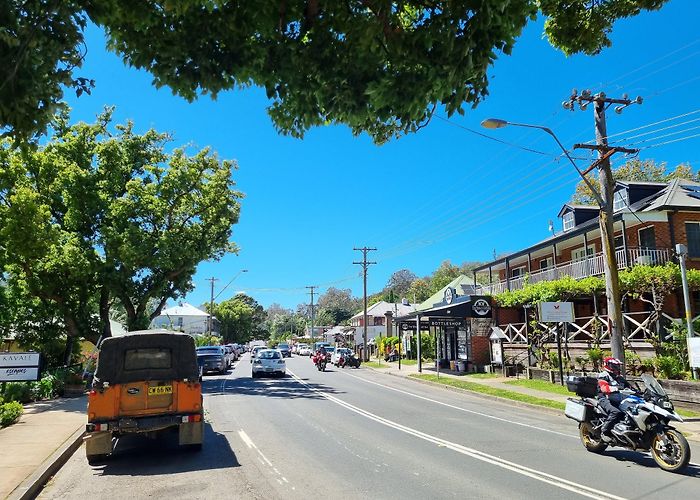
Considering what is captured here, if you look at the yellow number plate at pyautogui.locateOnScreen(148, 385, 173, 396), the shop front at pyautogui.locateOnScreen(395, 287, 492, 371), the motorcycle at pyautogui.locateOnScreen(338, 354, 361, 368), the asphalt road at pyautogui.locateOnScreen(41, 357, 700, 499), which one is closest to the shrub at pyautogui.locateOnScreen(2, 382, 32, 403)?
the asphalt road at pyautogui.locateOnScreen(41, 357, 700, 499)

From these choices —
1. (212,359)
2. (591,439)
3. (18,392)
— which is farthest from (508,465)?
(212,359)

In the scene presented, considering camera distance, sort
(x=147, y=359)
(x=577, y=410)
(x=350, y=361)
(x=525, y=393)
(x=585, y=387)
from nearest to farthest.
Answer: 1. (x=577, y=410)
2. (x=585, y=387)
3. (x=147, y=359)
4. (x=525, y=393)
5. (x=350, y=361)

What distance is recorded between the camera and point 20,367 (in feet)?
44.2

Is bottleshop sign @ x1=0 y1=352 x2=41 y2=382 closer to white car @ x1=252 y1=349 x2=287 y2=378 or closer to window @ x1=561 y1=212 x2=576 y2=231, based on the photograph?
white car @ x1=252 y1=349 x2=287 y2=378

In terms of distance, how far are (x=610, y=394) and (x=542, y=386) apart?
12.4 metres

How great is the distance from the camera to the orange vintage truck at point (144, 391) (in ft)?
28.2

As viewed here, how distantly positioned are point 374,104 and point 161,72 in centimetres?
210

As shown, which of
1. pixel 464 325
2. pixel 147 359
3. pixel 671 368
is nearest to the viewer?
pixel 147 359

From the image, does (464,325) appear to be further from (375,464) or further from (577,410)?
(375,464)

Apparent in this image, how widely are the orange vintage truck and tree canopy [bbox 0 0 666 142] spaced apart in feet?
18.1

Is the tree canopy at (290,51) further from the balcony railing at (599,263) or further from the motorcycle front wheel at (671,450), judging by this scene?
the balcony railing at (599,263)

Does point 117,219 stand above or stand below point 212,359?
above

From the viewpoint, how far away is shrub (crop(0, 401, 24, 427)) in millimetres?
11468

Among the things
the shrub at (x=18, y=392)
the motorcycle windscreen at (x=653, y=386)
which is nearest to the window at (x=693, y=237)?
the motorcycle windscreen at (x=653, y=386)
